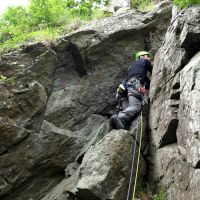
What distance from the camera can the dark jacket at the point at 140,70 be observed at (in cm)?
990

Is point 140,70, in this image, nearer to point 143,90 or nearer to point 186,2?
point 143,90

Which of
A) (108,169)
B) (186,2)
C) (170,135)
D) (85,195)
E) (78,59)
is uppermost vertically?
(186,2)

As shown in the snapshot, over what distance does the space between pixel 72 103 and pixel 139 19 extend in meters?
4.10

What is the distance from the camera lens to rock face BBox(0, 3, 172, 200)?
8.24 m

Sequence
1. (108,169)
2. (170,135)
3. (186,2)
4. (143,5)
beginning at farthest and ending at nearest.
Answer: (143,5) < (186,2) < (170,135) < (108,169)

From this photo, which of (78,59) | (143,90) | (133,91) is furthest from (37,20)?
(143,90)

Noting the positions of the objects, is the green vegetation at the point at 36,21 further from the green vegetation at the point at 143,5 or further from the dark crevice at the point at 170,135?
the dark crevice at the point at 170,135

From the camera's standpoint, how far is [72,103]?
10.3 meters

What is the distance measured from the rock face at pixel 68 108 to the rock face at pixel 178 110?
972 mm

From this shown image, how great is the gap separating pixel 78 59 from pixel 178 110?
15.1ft

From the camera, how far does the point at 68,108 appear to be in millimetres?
10234

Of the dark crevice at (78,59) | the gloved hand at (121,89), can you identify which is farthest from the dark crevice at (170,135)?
the dark crevice at (78,59)

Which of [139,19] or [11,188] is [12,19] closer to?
[139,19]

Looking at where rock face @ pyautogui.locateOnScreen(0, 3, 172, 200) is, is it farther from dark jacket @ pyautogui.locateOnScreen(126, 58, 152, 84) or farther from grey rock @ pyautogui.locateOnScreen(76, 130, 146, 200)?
dark jacket @ pyautogui.locateOnScreen(126, 58, 152, 84)
